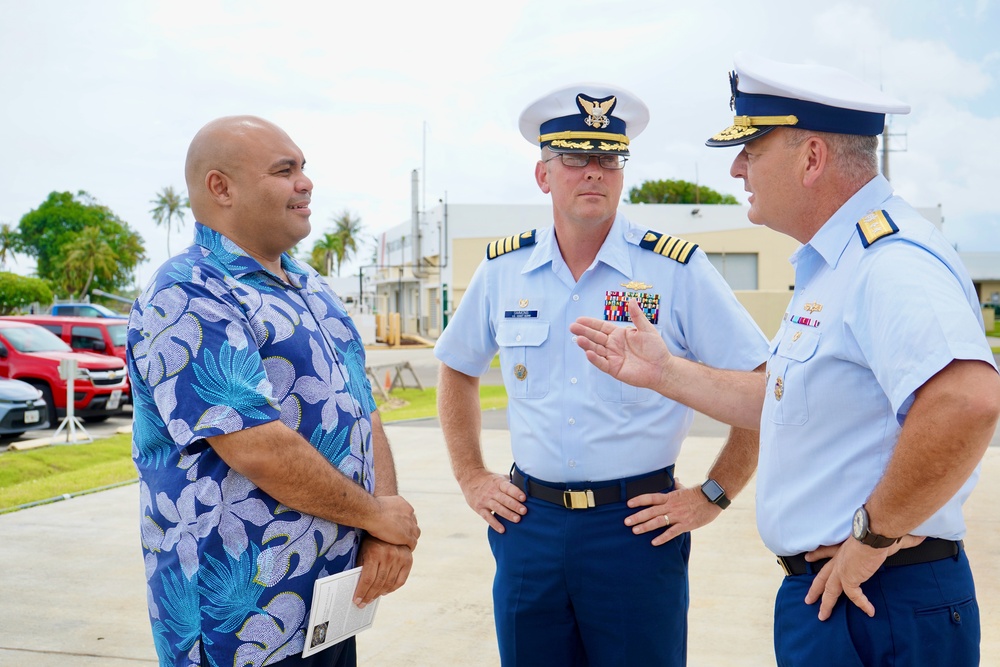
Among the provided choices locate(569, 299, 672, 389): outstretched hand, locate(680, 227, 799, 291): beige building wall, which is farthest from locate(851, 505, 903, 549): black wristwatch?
locate(680, 227, 799, 291): beige building wall

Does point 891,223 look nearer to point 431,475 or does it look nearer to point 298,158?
point 298,158

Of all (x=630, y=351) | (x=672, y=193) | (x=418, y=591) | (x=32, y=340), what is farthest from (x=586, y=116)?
(x=672, y=193)

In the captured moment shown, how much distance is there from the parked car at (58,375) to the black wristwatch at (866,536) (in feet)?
39.6

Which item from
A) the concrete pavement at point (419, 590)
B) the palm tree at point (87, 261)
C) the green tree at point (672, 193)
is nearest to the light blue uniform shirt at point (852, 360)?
the concrete pavement at point (419, 590)

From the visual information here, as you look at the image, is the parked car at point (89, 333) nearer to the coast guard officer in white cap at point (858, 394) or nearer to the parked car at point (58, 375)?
the parked car at point (58, 375)

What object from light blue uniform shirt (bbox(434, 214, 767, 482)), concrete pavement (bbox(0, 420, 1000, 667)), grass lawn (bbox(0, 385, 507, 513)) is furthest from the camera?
grass lawn (bbox(0, 385, 507, 513))

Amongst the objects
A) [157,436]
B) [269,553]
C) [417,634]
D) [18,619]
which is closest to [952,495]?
[269,553]

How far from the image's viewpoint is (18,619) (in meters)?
4.18

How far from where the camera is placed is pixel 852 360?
177cm

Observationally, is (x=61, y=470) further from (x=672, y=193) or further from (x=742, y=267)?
(x=672, y=193)

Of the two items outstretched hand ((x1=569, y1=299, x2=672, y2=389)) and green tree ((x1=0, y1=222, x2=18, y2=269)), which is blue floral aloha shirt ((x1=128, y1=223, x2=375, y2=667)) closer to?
outstretched hand ((x1=569, y1=299, x2=672, y2=389))

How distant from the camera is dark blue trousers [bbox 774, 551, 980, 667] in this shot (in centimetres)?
174

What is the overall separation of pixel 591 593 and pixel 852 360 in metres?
1.11

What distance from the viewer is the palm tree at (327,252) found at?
257 feet
